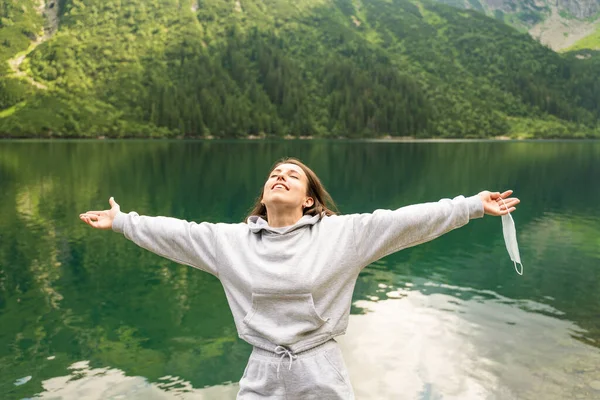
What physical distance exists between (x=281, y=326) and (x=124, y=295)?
1756 centimetres

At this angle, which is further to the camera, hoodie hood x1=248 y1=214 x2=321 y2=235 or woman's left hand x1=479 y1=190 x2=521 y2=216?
woman's left hand x1=479 y1=190 x2=521 y2=216

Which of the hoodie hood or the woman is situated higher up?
the hoodie hood

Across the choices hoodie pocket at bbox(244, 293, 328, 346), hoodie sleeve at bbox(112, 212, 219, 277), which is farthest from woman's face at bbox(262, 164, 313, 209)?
hoodie pocket at bbox(244, 293, 328, 346)

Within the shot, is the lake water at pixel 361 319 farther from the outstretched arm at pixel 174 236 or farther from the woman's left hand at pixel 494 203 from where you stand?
the woman's left hand at pixel 494 203

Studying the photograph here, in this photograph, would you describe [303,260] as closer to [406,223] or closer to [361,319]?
[406,223]

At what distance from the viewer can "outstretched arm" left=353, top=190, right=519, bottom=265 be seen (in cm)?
385

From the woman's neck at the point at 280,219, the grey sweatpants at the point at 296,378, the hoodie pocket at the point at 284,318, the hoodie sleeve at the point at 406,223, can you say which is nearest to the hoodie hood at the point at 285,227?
the woman's neck at the point at 280,219

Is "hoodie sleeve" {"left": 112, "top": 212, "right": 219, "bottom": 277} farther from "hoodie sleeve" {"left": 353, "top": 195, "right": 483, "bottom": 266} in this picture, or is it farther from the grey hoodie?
"hoodie sleeve" {"left": 353, "top": 195, "right": 483, "bottom": 266}

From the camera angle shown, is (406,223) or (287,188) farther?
(287,188)

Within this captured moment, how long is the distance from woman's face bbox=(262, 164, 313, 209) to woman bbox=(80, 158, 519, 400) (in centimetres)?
1

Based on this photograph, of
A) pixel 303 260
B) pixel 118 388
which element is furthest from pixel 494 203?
pixel 118 388

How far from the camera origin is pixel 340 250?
12.5ft

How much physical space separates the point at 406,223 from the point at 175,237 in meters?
1.61

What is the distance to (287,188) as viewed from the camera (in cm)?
412
